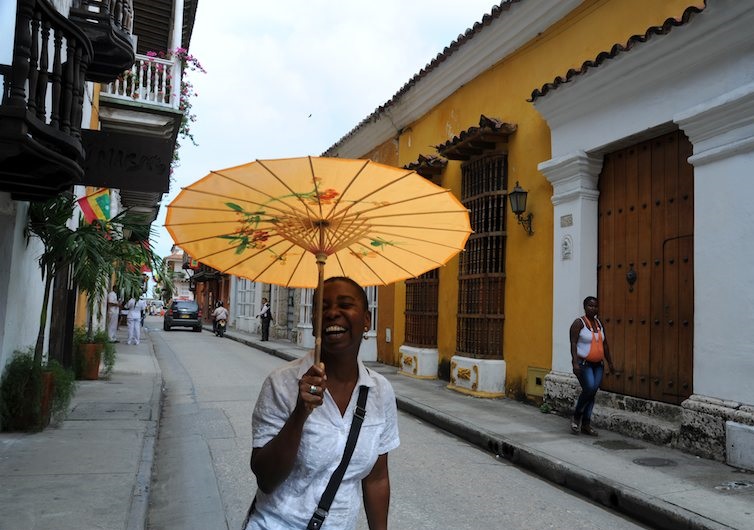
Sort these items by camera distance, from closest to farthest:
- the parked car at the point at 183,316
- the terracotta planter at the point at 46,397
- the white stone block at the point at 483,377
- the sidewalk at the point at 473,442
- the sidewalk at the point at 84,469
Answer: the sidewalk at the point at 84,469 < the sidewalk at the point at 473,442 < the terracotta planter at the point at 46,397 < the white stone block at the point at 483,377 < the parked car at the point at 183,316

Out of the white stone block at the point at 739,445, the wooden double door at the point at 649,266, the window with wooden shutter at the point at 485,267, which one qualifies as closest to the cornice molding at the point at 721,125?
the wooden double door at the point at 649,266

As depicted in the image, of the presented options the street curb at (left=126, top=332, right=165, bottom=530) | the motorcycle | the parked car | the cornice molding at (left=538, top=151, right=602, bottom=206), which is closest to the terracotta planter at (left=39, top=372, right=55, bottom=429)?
the street curb at (left=126, top=332, right=165, bottom=530)

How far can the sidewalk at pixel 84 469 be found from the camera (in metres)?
4.23

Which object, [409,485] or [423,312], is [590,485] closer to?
[409,485]

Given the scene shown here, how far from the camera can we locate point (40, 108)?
4.87 m

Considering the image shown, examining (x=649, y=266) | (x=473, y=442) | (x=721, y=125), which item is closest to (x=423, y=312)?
(x=473, y=442)

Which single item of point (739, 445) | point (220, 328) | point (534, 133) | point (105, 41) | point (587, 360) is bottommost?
point (220, 328)

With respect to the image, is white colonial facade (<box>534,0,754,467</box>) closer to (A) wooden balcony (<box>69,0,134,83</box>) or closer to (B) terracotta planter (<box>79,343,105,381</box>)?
(A) wooden balcony (<box>69,0,134,83</box>)

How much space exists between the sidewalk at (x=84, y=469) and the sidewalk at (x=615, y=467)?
357cm

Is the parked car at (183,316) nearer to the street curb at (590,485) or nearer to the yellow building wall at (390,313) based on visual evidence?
the yellow building wall at (390,313)

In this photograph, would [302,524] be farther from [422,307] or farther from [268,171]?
[422,307]

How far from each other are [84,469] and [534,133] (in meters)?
7.42

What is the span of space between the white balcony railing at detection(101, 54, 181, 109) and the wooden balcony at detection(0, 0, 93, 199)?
606cm

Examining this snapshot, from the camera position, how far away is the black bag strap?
1.92 meters
